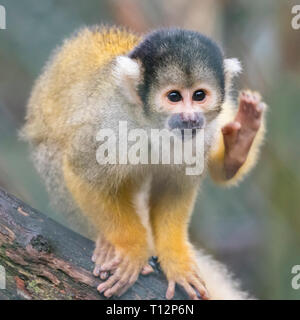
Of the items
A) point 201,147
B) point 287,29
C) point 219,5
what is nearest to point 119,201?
point 201,147

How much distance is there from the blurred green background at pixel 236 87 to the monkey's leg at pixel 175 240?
1.55m

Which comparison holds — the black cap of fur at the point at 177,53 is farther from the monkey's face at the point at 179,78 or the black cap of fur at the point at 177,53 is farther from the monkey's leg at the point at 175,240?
the monkey's leg at the point at 175,240

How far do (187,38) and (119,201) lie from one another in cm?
117

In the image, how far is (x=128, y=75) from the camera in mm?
3350

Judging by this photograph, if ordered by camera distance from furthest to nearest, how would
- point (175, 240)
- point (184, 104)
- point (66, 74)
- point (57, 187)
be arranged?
point (66, 74) < point (57, 187) < point (175, 240) < point (184, 104)

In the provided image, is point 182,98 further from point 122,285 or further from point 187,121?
point 122,285

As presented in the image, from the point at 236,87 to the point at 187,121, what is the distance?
2.22 meters

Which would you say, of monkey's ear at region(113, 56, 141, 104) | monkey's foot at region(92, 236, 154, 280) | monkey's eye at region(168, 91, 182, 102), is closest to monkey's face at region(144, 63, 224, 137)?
monkey's eye at region(168, 91, 182, 102)

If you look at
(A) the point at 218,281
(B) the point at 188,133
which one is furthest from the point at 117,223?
(A) the point at 218,281

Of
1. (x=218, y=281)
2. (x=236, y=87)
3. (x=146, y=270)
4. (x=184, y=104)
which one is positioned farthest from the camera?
(x=236, y=87)

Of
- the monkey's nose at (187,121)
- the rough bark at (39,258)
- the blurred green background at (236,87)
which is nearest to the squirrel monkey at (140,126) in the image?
the monkey's nose at (187,121)

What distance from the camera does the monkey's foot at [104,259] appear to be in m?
3.38

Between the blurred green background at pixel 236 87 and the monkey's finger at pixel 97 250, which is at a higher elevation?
the blurred green background at pixel 236 87

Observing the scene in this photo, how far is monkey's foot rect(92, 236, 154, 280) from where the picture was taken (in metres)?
3.38
